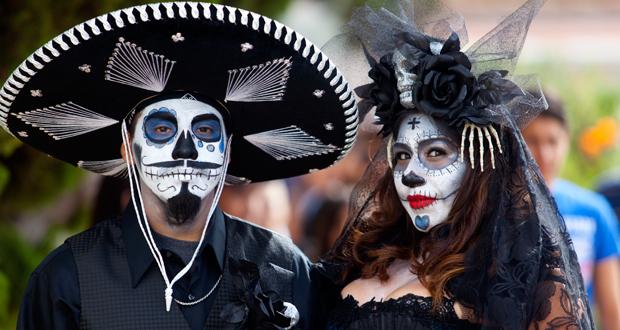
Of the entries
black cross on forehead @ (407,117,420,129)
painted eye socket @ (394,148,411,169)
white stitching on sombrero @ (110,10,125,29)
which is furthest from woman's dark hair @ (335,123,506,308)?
white stitching on sombrero @ (110,10,125,29)

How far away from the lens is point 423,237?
166 inches

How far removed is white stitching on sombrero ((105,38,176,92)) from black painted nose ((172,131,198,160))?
7.5 inches

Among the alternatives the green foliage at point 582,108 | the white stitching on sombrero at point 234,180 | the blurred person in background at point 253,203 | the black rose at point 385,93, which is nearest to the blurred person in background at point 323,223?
the blurred person in background at point 253,203

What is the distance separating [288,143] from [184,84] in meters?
0.52

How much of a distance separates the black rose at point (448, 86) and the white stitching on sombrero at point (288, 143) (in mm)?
556

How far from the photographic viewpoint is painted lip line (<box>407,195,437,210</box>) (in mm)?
4086

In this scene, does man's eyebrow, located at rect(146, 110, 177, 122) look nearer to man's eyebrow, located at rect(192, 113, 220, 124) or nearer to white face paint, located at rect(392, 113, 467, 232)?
man's eyebrow, located at rect(192, 113, 220, 124)

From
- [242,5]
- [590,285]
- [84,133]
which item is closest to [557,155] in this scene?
[590,285]

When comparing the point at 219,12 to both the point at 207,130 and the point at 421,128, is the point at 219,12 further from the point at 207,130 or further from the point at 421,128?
the point at 421,128

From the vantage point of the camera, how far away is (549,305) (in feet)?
12.7

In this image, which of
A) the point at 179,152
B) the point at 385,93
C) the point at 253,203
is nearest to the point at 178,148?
the point at 179,152

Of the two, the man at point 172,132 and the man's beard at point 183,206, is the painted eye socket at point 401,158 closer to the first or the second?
the man at point 172,132

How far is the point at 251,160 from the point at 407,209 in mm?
696

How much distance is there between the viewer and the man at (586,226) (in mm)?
6055
